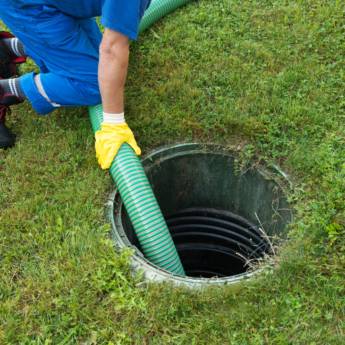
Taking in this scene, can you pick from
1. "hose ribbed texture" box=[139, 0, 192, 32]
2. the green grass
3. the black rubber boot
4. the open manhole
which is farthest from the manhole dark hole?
"hose ribbed texture" box=[139, 0, 192, 32]

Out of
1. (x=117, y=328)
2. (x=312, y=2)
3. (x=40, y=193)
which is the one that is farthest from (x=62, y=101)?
(x=312, y=2)

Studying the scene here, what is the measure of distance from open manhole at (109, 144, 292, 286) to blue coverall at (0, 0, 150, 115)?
28.5 inches

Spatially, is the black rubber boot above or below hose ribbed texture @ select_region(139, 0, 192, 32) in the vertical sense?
below

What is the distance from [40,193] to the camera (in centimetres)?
297

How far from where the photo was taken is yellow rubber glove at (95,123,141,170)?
2.94 m

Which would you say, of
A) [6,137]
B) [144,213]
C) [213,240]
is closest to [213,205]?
[213,240]

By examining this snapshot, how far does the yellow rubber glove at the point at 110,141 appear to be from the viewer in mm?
2943

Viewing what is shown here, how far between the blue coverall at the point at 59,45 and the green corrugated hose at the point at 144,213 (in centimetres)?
68

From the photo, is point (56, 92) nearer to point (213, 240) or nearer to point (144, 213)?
point (144, 213)

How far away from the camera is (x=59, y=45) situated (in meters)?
3.18

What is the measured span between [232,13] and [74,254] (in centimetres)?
264

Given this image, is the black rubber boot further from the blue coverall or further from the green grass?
the blue coverall

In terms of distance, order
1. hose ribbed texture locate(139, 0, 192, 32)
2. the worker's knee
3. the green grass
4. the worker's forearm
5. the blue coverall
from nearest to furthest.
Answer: the green grass < the worker's forearm < the blue coverall < the worker's knee < hose ribbed texture locate(139, 0, 192, 32)

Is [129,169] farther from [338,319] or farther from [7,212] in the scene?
[338,319]
